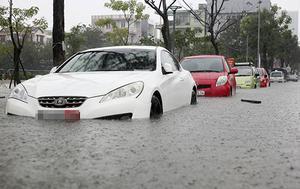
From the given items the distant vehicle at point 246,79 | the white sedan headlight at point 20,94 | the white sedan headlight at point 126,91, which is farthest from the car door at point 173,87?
the distant vehicle at point 246,79

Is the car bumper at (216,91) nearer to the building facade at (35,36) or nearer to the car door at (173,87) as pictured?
the car door at (173,87)

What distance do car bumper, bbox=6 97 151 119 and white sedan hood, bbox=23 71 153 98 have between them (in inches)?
4.9

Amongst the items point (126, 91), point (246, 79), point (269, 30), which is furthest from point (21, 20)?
point (269, 30)

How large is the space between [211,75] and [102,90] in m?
6.84

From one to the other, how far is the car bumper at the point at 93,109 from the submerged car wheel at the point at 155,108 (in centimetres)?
39

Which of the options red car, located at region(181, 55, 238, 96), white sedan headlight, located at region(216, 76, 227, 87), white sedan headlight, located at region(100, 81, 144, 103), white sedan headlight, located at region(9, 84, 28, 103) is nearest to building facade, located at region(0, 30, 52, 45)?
red car, located at region(181, 55, 238, 96)

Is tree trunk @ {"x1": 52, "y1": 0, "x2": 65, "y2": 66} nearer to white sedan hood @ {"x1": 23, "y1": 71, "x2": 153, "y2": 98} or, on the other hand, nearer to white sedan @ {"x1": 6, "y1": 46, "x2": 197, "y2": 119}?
white sedan @ {"x1": 6, "y1": 46, "x2": 197, "y2": 119}

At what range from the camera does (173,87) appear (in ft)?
25.9

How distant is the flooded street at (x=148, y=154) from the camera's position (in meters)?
3.21

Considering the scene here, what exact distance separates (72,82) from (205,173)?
335cm

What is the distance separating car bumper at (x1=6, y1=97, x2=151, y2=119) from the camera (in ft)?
19.9

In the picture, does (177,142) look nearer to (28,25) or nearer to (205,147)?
(205,147)

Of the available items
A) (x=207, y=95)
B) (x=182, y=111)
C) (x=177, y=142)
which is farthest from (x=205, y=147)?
(x=207, y=95)

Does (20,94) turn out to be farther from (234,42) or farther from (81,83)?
(234,42)
